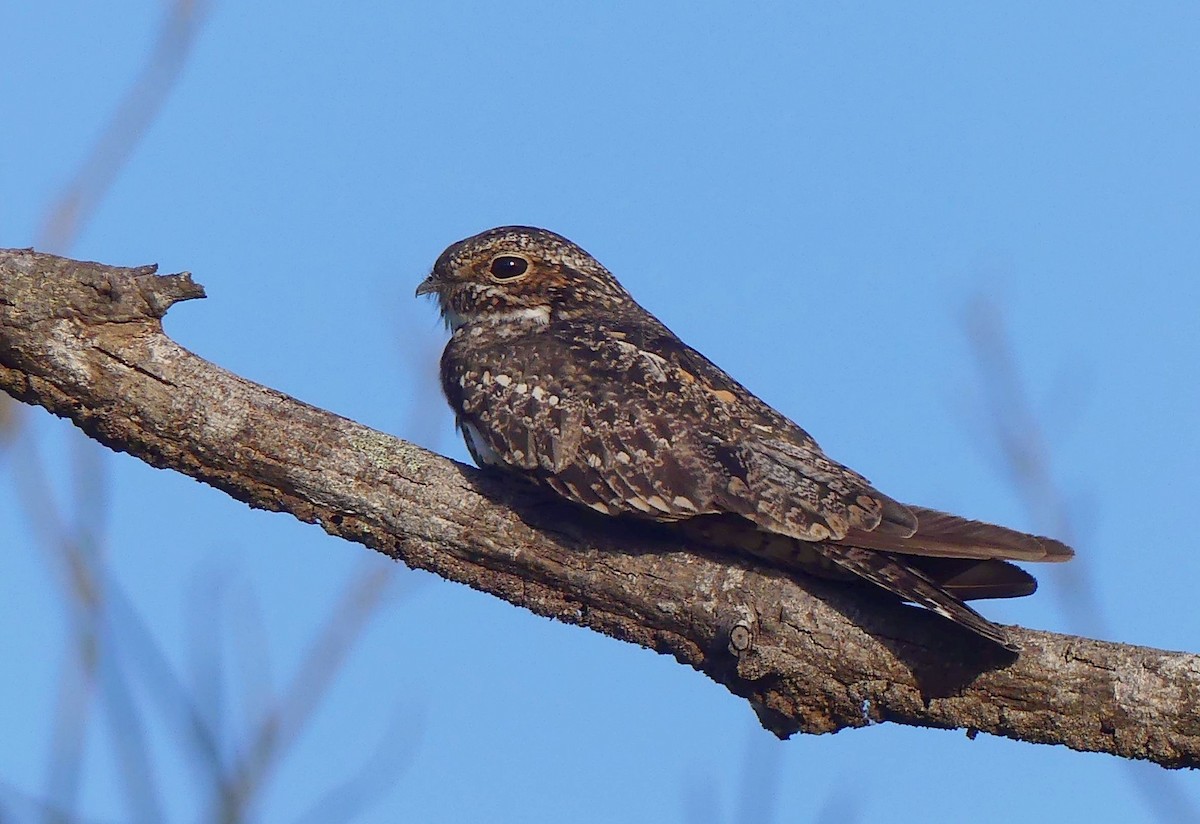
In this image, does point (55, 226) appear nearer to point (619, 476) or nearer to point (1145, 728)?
point (619, 476)

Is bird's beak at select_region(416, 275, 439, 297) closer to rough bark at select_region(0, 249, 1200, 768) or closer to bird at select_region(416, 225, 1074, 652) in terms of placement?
bird at select_region(416, 225, 1074, 652)

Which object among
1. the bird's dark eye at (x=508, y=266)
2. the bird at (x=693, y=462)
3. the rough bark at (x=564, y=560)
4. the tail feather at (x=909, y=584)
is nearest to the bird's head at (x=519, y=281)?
the bird's dark eye at (x=508, y=266)

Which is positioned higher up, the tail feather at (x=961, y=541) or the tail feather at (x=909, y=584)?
the tail feather at (x=961, y=541)

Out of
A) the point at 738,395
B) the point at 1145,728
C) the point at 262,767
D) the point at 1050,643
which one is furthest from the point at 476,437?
the point at 1145,728

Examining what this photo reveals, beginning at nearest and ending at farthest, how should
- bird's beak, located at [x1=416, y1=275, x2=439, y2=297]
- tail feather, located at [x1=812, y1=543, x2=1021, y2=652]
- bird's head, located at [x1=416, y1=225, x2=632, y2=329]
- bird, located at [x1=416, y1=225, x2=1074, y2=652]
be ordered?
tail feather, located at [x1=812, y1=543, x2=1021, y2=652] < bird, located at [x1=416, y1=225, x2=1074, y2=652] < bird's head, located at [x1=416, y1=225, x2=632, y2=329] < bird's beak, located at [x1=416, y1=275, x2=439, y2=297]

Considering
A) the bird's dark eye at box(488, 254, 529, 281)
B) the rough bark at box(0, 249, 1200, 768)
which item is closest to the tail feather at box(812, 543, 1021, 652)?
the rough bark at box(0, 249, 1200, 768)

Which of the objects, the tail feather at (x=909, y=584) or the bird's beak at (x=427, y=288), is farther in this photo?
the bird's beak at (x=427, y=288)

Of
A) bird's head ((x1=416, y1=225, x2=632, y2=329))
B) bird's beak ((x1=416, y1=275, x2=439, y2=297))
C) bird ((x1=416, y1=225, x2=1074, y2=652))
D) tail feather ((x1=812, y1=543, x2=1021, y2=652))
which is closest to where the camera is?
tail feather ((x1=812, y1=543, x2=1021, y2=652))

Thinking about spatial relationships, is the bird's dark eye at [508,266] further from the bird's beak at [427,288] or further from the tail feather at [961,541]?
the tail feather at [961,541]
